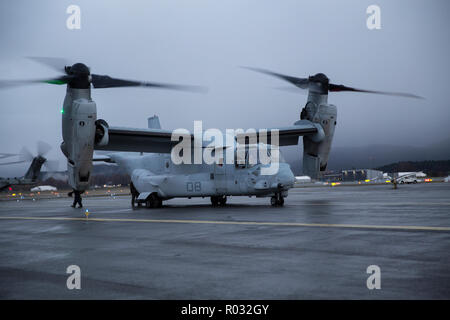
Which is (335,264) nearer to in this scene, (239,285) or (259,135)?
(239,285)

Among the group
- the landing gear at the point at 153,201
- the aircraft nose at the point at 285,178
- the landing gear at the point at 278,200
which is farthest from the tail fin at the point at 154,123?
the aircraft nose at the point at 285,178

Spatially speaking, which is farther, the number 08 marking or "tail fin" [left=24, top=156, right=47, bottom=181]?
"tail fin" [left=24, top=156, right=47, bottom=181]

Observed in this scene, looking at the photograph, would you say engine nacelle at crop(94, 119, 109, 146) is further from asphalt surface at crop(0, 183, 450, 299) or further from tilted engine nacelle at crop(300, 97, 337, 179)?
tilted engine nacelle at crop(300, 97, 337, 179)

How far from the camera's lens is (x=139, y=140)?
20.1 metres

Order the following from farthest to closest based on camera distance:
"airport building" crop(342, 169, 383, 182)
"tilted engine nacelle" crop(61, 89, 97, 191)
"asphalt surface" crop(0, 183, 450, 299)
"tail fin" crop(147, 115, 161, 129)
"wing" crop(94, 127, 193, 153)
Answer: "airport building" crop(342, 169, 383, 182) → "tail fin" crop(147, 115, 161, 129) → "wing" crop(94, 127, 193, 153) → "tilted engine nacelle" crop(61, 89, 97, 191) → "asphalt surface" crop(0, 183, 450, 299)

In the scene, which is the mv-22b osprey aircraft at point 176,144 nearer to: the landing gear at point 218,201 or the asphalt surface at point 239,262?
the landing gear at point 218,201

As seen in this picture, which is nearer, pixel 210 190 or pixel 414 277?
pixel 414 277

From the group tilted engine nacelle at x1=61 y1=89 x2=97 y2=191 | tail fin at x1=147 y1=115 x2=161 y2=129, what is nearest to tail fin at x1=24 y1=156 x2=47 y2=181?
→ tail fin at x1=147 y1=115 x2=161 y2=129

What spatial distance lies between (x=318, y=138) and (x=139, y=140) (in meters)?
8.74

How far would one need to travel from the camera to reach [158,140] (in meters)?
20.1

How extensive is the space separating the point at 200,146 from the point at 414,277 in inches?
655

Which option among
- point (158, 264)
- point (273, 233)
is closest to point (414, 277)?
point (158, 264)

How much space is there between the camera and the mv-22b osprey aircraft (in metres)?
16.6

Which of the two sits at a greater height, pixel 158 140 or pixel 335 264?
pixel 158 140
